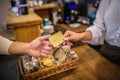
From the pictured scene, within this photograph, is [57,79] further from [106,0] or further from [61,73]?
[106,0]

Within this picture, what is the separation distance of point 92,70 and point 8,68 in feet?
2.06

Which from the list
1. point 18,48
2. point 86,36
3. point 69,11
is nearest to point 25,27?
point 18,48

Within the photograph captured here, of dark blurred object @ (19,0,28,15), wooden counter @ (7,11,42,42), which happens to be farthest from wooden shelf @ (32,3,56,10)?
wooden counter @ (7,11,42,42)

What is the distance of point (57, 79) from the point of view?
772 millimetres

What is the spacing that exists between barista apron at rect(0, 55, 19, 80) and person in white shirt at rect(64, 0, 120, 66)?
1.50 ft

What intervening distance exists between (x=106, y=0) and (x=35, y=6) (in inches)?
49.9

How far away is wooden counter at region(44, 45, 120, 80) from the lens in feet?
2.53

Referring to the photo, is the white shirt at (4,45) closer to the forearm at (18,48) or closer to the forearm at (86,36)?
the forearm at (18,48)

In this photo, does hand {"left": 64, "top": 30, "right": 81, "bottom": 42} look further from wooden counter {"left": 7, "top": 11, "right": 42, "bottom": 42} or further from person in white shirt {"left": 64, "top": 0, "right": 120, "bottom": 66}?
wooden counter {"left": 7, "top": 11, "right": 42, "bottom": 42}

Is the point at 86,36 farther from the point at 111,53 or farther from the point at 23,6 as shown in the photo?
the point at 23,6

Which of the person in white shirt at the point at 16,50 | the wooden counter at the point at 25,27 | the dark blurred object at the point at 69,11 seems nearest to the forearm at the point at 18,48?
the person in white shirt at the point at 16,50

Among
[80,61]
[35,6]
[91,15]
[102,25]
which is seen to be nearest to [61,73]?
[80,61]

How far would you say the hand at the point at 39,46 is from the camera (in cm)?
74

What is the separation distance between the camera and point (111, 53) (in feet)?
3.26
